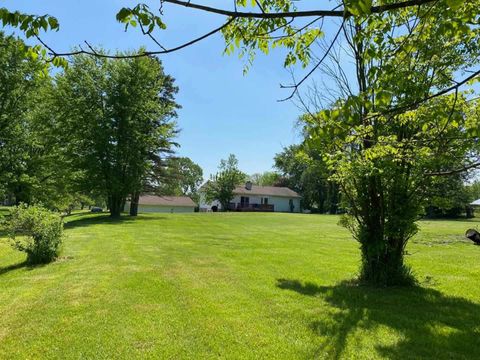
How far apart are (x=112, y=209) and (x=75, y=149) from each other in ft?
16.6

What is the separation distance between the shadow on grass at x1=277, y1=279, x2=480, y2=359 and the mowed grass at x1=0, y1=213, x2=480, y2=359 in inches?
0.7

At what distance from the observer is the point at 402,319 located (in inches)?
215

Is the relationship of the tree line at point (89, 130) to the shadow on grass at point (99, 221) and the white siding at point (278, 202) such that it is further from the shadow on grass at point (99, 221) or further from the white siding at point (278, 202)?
the white siding at point (278, 202)

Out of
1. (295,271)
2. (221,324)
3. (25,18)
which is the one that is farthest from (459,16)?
(295,271)

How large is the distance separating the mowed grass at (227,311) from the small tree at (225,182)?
42.4 metres

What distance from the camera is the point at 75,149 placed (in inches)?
1090

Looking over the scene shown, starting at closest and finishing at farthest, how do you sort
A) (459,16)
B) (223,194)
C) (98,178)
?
(459,16) → (98,178) → (223,194)

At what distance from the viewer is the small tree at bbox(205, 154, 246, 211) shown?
52.6 metres

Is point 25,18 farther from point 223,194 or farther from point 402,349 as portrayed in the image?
point 223,194

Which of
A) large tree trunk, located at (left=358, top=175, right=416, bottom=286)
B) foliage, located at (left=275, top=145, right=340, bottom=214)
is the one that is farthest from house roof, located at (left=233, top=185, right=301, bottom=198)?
large tree trunk, located at (left=358, top=175, right=416, bottom=286)

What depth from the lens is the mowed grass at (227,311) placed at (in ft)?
14.4

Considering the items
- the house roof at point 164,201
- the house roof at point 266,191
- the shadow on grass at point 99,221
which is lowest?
the shadow on grass at point 99,221

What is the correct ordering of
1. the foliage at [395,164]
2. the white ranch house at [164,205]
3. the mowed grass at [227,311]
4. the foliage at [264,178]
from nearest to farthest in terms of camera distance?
the mowed grass at [227,311], the foliage at [395,164], the white ranch house at [164,205], the foliage at [264,178]

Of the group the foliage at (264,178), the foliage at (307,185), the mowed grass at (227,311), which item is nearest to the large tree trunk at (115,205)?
the mowed grass at (227,311)
